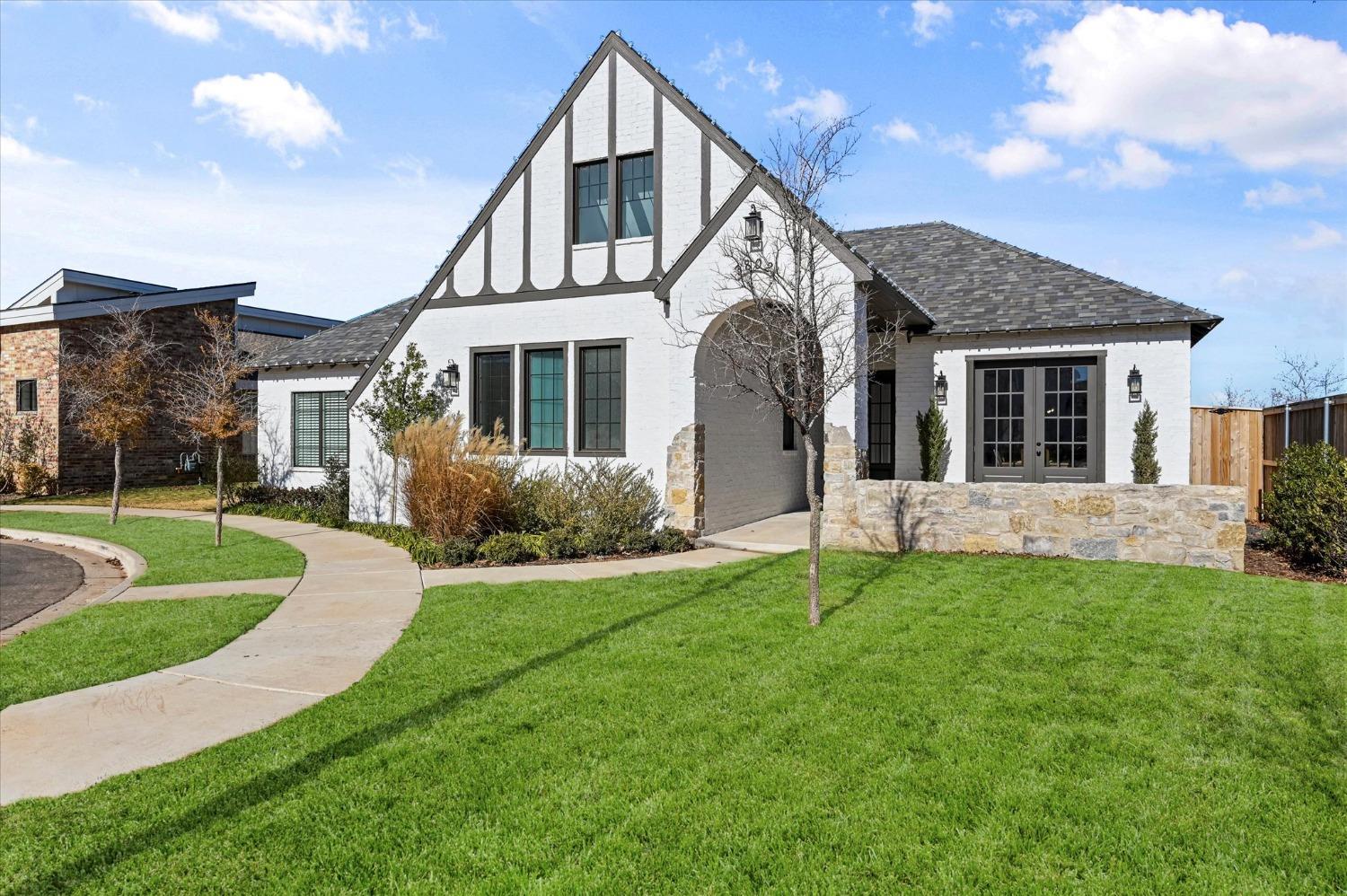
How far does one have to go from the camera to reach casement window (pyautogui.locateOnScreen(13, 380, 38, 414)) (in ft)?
68.6

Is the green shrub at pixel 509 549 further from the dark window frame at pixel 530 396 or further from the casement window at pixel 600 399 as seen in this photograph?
the dark window frame at pixel 530 396

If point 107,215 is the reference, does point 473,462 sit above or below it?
below

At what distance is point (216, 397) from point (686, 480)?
29.3ft

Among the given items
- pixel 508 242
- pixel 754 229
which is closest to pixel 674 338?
pixel 754 229

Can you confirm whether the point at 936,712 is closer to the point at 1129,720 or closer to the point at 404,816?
the point at 1129,720

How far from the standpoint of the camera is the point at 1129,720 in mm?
4387

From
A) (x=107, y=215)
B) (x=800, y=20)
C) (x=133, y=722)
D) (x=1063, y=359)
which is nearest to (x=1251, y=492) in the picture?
(x=1063, y=359)

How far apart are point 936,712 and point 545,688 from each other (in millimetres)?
2448

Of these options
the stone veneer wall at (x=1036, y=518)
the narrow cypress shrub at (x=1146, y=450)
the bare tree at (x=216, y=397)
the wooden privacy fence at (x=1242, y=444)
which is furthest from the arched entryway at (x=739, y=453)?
the bare tree at (x=216, y=397)

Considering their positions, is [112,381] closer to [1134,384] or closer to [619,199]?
[619,199]

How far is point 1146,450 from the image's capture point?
12.5 metres

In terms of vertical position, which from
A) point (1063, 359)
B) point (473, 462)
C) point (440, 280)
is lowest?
point (473, 462)

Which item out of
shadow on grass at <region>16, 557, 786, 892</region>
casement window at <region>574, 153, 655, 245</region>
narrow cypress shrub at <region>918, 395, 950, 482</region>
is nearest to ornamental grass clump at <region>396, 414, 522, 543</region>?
casement window at <region>574, 153, 655, 245</region>

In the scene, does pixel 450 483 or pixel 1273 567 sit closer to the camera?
pixel 1273 567
